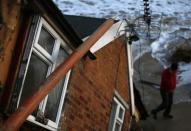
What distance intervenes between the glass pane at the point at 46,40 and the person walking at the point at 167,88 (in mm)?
7316

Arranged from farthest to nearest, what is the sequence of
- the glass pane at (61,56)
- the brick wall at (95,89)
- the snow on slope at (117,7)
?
the snow on slope at (117,7) < the brick wall at (95,89) < the glass pane at (61,56)

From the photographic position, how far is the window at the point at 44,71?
7.27 m

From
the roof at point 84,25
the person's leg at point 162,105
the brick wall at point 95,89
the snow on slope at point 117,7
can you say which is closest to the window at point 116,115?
the brick wall at point 95,89

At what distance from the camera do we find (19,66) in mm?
6863

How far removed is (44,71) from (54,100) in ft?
2.81

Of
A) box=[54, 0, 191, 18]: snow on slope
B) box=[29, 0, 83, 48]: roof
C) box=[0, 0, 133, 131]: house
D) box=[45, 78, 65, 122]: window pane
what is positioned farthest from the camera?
box=[54, 0, 191, 18]: snow on slope

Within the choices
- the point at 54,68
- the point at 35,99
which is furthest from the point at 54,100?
the point at 35,99

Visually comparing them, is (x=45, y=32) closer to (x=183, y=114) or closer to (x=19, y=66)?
(x=19, y=66)

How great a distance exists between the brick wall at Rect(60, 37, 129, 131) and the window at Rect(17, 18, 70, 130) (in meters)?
0.29

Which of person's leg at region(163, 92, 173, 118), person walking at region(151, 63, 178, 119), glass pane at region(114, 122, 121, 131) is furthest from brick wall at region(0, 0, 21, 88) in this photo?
person's leg at region(163, 92, 173, 118)

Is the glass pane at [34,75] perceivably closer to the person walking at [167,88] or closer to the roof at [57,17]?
the roof at [57,17]

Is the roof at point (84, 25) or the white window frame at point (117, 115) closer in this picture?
Answer: the roof at point (84, 25)

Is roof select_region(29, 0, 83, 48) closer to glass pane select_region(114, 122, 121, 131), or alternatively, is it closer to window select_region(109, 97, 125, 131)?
window select_region(109, 97, 125, 131)

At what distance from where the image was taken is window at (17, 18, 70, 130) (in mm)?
7270
